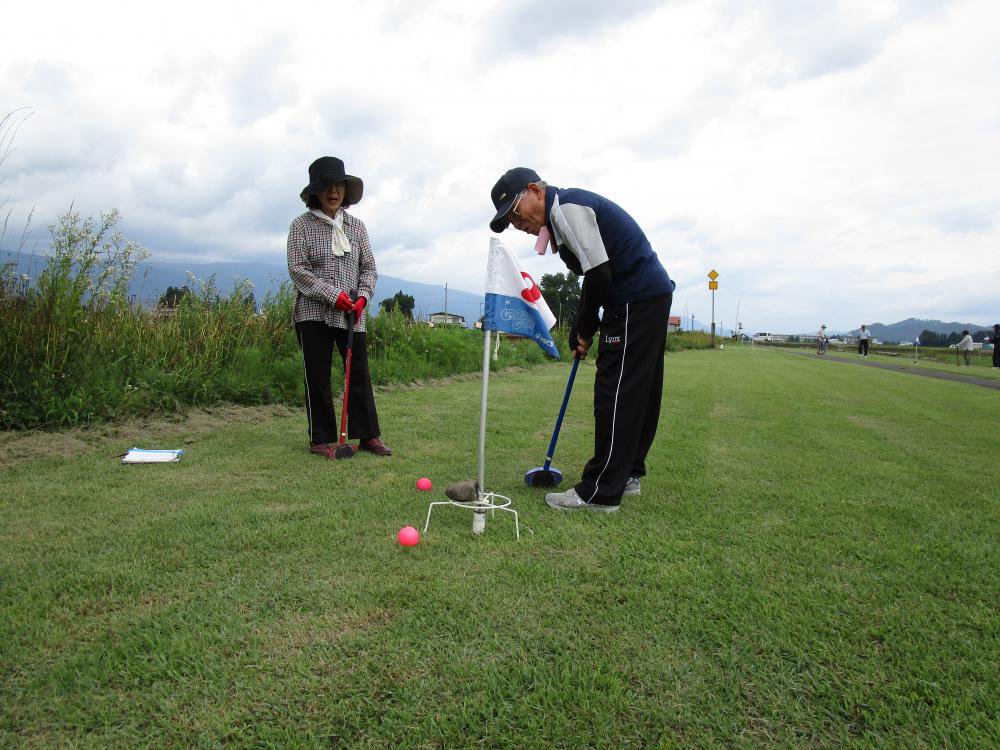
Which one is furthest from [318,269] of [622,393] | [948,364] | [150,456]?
[948,364]

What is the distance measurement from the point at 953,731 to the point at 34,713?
249 cm

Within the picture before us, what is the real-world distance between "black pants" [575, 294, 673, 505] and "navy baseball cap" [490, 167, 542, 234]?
0.84m

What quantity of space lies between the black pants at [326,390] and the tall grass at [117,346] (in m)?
1.89

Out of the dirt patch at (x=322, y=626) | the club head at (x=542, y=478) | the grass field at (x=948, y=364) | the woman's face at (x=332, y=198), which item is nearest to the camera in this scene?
the dirt patch at (x=322, y=626)

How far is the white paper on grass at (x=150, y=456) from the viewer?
4.04 m

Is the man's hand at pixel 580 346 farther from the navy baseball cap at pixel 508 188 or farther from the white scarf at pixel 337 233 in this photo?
the white scarf at pixel 337 233

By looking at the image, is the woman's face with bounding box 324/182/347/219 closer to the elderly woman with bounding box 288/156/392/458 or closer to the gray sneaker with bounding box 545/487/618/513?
the elderly woman with bounding box 288/156/392/458

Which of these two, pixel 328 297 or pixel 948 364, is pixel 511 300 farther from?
pixel 948 364

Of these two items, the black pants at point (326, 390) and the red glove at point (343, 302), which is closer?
the red glove at point (343, 302)

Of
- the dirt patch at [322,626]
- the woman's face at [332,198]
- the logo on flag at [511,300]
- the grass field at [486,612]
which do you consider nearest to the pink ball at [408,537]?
the grass field at [486,612]

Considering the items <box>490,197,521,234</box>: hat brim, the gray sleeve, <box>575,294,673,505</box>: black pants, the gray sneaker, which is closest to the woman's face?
<box>490,197,521,234</box>: hat brim

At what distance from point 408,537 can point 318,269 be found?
2.61 metres

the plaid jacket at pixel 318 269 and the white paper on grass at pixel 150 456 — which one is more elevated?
the plaid jacket at pixel 318 269

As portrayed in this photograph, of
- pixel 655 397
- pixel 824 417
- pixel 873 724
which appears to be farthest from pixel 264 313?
pixel 873 724
